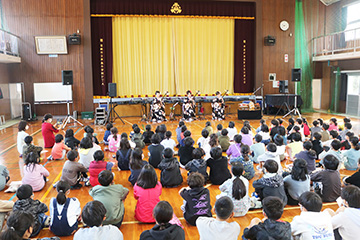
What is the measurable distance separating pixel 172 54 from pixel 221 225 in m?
12.1

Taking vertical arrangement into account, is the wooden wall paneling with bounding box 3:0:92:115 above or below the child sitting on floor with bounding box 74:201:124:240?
above

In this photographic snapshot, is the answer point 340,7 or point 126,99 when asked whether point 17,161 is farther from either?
point 340,7

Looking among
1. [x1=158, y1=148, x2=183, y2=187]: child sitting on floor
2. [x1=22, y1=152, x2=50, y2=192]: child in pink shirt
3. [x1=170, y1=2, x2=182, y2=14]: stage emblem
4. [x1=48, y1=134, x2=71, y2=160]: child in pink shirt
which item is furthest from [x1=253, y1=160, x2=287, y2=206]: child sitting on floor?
[x1=170, y1=2, x2=182, y2=14]: stage emblem

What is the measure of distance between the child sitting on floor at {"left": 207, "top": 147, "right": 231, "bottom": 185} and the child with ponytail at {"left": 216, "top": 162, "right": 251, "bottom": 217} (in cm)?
96

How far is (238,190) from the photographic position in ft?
11.7

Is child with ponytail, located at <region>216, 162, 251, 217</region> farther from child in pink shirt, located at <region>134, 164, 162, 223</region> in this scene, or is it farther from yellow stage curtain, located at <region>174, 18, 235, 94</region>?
yellow stage curtain, located at <region>174, 18, 235, 94</region>

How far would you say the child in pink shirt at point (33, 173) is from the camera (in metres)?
4.58

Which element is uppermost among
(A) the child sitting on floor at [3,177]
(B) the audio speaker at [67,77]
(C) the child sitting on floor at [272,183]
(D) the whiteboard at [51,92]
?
(B) the audio speaker at [67,77]

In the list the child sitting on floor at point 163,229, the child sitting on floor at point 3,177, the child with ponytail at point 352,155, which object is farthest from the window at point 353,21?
the child sitting on floor at point 3,177

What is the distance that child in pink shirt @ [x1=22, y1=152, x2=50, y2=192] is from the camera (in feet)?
15.0

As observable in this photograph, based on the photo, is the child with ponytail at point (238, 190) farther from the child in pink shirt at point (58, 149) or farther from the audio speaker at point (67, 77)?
the audio speaker at point (67, 77)

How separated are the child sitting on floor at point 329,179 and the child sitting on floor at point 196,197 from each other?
1563 mm

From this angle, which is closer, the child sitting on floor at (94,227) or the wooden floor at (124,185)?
the child sitting on floor at (94,227)

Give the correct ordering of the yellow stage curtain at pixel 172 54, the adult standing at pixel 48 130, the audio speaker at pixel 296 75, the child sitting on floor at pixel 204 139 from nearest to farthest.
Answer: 1. the child sitting on floor at pixel 204 139
2. the adult standing at pixel 48 130
3. the audio speaker at pixel 296 75
4. the yellow stage curtain at pixel 172 54
